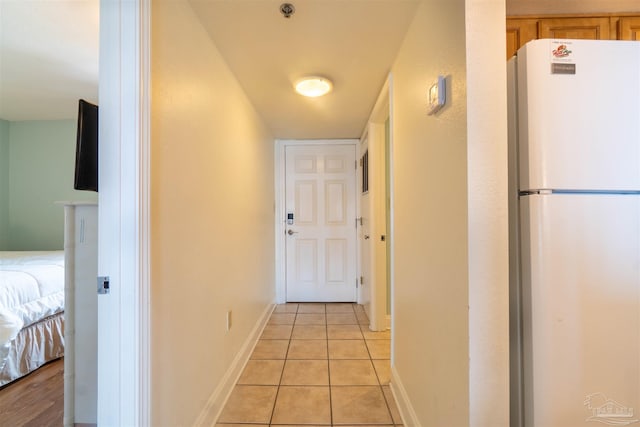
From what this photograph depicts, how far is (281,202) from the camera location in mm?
3564

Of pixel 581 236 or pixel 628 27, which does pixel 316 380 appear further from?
pixel 628 27

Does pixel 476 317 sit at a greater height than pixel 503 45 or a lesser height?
lesser

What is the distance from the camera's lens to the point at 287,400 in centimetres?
162

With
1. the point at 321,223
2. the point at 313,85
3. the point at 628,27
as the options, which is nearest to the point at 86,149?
the point at 313,85

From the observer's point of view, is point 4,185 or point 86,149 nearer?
point 86,149

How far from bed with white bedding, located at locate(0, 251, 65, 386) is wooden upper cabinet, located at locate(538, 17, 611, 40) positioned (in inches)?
136

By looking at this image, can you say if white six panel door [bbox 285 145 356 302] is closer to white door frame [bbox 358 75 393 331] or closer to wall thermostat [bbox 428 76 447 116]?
white door frame [bbox 358 75 393 331]

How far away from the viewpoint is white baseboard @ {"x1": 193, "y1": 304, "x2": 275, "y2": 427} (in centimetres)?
137

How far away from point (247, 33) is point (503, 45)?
1.23 m

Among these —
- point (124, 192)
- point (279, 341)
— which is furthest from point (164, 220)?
point (279, 341)

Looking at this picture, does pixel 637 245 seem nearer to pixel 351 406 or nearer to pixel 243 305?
pixel 351 406

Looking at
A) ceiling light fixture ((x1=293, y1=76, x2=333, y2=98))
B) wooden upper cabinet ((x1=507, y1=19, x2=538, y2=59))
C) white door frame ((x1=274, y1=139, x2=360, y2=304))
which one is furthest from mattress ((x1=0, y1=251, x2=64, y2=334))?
wooden upper cabinet ((x1=507, y1=19, x2=538, y2=59))

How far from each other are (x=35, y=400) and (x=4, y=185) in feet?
11.6

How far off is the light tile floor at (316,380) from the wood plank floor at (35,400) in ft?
3.11
